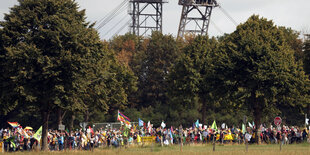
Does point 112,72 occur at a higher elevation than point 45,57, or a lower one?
higher

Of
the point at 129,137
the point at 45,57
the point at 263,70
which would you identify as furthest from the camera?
the point at 263,70

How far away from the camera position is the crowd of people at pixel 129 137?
143 feet

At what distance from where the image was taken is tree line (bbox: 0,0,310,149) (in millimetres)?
38438

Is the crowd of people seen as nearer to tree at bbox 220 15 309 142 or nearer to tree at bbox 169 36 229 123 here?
tree at bbox 220 15 309 142

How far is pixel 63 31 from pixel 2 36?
201 inches

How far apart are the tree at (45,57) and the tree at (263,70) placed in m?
16.6

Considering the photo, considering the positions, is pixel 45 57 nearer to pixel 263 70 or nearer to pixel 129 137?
pixel 129 137

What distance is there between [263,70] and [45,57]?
2228cm

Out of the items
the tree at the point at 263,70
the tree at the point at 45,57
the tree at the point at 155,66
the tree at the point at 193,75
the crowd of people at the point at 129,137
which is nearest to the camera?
the tree at the point at 45,57

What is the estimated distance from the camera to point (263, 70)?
4806cm

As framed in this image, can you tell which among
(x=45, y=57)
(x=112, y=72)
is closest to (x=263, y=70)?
(x=112, y=72)

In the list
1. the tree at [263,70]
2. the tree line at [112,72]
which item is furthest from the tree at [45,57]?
the tree at [263,70]

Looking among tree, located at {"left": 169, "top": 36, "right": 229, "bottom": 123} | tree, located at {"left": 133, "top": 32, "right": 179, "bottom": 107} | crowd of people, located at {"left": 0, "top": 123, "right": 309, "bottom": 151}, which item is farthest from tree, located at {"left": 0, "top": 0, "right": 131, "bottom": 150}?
tree, located at {"left": 133, "top": 32, "right": 179, "bottom": 107}

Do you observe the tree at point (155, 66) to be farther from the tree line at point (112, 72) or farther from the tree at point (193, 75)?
the tree at point (193, 75)
